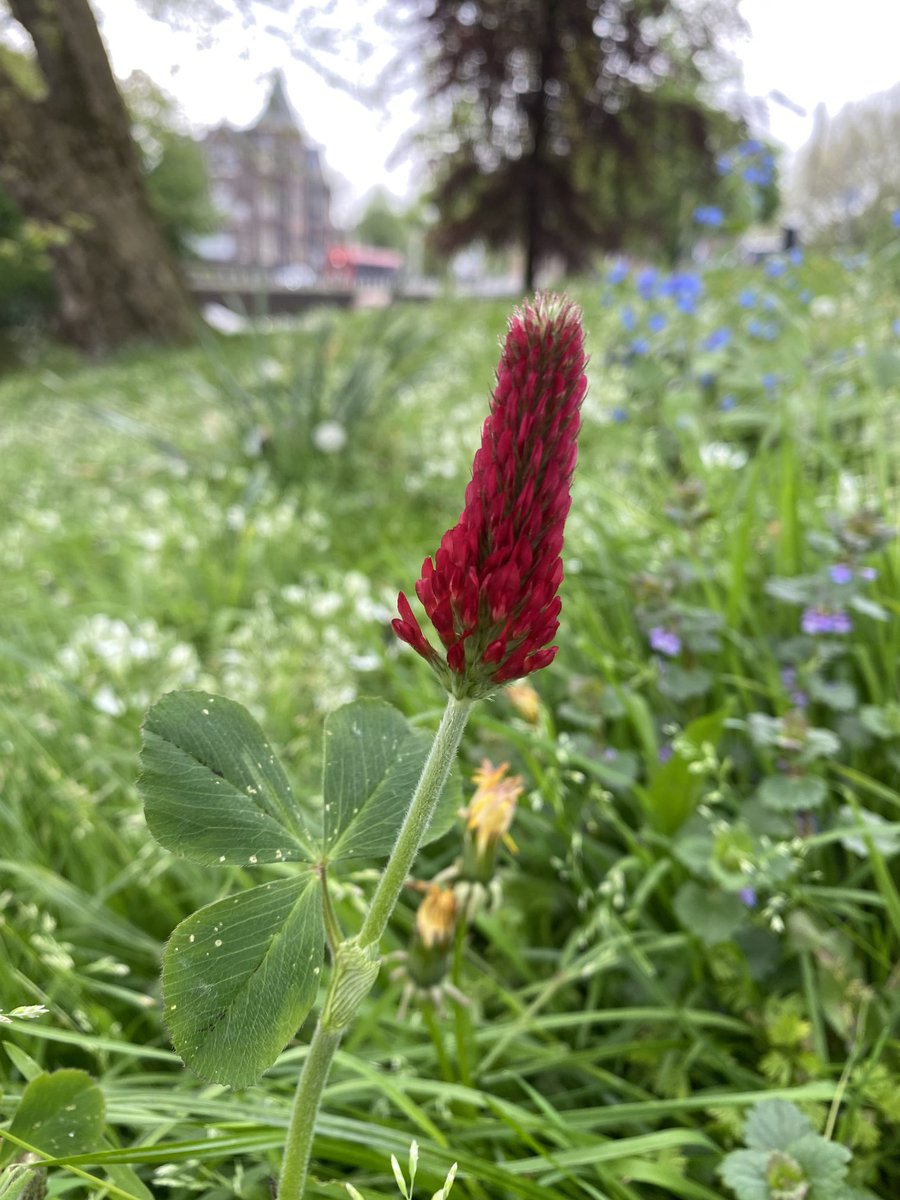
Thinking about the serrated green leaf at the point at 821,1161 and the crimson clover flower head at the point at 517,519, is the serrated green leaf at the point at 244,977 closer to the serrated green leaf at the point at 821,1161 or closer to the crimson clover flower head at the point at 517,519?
the crimson clover flower head at the point at 517,519

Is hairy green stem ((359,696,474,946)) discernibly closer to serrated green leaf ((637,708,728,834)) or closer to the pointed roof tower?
serrated green leaf ((637,708,728,834))

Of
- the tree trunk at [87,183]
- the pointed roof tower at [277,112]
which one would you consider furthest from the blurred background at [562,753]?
the pointed roof tower at [277,112]

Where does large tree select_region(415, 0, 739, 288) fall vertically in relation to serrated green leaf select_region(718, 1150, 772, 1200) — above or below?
above

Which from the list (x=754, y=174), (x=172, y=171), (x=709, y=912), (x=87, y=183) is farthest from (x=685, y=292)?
(x=172, y=171)

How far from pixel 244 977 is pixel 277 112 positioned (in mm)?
15450

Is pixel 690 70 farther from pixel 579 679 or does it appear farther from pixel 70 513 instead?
pixel 579 679

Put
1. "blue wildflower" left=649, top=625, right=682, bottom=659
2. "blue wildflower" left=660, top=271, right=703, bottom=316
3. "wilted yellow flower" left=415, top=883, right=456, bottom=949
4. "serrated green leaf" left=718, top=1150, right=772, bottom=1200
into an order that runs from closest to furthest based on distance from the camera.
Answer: "serrated green leaf" left=718, top=1150, right=772, bottom=1200 < "wilted yellow flower" left=415, top=883, right=456, bottom=949 < "blue wildflower" left=649, top=625, right=682, bottom=659 < "blue wildflower" left=660, top=271, right=703, bottom=316

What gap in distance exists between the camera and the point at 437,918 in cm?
99

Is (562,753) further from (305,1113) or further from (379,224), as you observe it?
(379,224)

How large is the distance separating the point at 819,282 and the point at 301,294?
70.5ft

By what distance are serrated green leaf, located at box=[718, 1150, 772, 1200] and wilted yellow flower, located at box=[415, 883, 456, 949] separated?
1.25 ft

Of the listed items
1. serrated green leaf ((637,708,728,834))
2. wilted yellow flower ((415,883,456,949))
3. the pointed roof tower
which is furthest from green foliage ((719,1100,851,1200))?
the pointed roof tower

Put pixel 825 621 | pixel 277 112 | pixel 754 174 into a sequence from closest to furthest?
1. pixel 825 621
2. pixel 754 174
3. pixel 277 112

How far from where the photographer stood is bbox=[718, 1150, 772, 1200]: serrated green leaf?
879 millimetres
